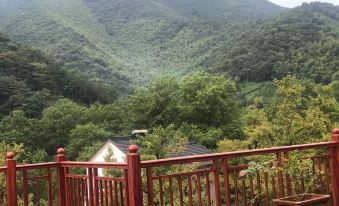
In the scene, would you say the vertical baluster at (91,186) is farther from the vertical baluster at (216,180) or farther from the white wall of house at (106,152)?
the white wall of house at (106,152)

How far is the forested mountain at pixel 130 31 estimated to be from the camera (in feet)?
190

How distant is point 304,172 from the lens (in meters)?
4.09

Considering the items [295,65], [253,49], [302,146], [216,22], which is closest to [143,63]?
[216,22]

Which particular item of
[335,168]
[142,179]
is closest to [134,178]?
[142,179]

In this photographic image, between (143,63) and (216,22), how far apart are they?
15037 mm

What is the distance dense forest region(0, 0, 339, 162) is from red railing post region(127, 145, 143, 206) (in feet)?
36.6

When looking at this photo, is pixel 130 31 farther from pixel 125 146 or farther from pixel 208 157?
pixel 208 157

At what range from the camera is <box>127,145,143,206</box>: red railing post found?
10.2 ft

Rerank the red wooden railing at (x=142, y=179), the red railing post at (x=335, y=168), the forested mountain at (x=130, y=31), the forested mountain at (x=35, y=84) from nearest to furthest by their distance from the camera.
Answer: the red wooden railing at (x=142, y=179)
the red railing post at (x=335, y=168)
the forested mountain at (x=35, y=84)
the forested mountain at (x=130, y=31)

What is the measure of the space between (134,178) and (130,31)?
70.6 meters

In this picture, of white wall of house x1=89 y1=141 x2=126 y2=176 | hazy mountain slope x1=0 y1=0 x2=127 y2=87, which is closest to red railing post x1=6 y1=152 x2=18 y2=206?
white wall of house x1=89 y1=141 x2=126 y2=176

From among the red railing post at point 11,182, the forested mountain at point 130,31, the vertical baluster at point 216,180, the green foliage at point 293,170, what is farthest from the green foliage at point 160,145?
the forested mountain at point 130,31

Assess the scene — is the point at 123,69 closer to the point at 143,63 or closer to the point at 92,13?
the point at 143,63

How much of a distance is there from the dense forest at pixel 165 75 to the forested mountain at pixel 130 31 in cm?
21
